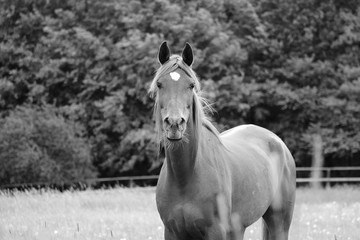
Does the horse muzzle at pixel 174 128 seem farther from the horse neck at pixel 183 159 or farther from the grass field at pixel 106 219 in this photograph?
the grass field at pixel 106 219

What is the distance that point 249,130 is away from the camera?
7297 millimetres

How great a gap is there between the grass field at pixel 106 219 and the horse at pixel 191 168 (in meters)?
1.54

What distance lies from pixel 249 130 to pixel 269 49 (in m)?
17.2

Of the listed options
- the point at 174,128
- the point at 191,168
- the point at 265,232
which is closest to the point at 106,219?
the point at 265,232

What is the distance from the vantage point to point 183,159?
17.1ft

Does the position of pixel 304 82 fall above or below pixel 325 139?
above

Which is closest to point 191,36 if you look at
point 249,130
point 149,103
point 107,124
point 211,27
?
point 211,27

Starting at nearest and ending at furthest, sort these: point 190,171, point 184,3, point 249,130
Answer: point 190,171
point 249,130
point 184,3

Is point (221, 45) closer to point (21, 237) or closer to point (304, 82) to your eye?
point (304, 82)

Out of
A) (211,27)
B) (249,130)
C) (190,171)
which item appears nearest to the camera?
(190,171)

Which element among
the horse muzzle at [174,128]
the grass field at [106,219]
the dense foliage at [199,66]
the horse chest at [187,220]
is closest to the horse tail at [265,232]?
the grass field at [106,219]

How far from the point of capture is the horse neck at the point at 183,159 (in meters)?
5.20

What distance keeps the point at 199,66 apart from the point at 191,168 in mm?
18098

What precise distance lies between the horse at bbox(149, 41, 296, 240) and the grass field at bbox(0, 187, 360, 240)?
154 centimetres
